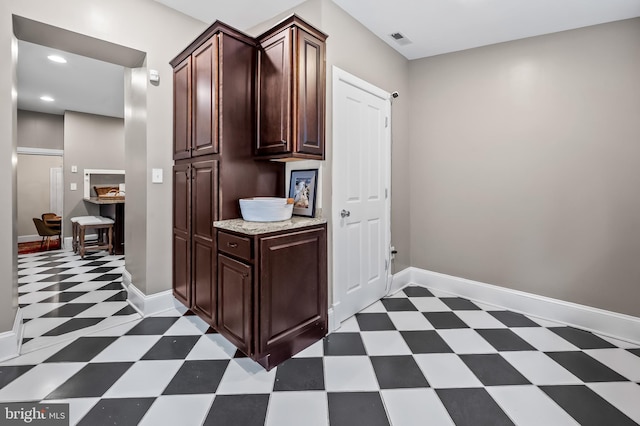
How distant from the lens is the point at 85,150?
5781mm

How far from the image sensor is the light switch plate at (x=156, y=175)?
258 cm

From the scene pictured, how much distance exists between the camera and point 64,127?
5598mm

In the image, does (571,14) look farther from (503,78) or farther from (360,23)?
(360,23)

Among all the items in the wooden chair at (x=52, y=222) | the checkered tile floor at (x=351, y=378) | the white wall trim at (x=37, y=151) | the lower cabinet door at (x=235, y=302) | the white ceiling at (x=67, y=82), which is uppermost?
the white ceiling at (x=67, y=82)

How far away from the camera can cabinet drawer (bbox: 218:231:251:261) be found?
1.82 m

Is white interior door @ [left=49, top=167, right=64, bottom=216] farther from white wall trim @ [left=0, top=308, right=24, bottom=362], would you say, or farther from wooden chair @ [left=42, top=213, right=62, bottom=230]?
white wall trim @ [left=0, top=308, right=24, bottom=362]

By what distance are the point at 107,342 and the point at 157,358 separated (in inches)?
20.3

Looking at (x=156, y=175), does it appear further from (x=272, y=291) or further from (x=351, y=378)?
(x=351, y=378)

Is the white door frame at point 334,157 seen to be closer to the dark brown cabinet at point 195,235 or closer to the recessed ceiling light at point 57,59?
the dark brown cabinet at point 195,235

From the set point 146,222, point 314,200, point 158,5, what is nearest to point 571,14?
point 314,200

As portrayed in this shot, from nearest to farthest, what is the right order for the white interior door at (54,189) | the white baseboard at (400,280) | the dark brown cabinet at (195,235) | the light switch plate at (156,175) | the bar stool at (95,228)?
the dark brown cabinet at (195,235), the light switch plate at (156,175), the white baseboard at (400,280), the bar stool at (95,228), the white interior door at (54,189)

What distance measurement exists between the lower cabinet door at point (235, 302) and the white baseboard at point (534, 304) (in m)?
→ 1.89

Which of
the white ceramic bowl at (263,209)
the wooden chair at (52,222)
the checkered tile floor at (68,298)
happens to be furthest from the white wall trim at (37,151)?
the white ceramic bowl at (263,209)

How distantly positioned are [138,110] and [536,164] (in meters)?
3.73
